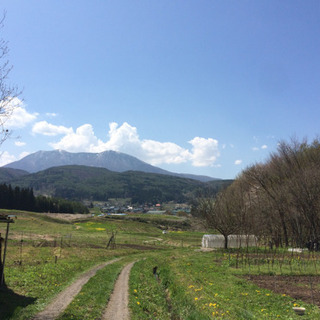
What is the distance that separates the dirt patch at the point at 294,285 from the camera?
51.4 ft

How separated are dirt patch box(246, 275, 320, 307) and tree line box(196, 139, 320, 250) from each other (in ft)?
72.7

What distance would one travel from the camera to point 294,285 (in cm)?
1948

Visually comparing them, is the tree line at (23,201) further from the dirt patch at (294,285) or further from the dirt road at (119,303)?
the dirt patch at (294,285)

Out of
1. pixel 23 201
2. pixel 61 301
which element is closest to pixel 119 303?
pixel 61 301

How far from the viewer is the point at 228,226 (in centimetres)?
4991

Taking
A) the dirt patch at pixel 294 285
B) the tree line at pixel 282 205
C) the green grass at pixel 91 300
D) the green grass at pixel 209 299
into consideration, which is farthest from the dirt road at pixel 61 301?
the tree line at pixel 282 205

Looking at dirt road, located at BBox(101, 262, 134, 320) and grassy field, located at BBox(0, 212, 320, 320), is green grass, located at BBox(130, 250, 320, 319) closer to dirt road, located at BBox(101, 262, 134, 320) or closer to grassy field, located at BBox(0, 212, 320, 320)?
grassy field, located at BBox(0, 212, 320, 320)

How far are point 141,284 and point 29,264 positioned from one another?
419 inches

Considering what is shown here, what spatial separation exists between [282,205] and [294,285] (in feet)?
110

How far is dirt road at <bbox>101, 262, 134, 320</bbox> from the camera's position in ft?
43.8

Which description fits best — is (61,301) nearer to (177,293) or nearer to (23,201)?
(177,293)

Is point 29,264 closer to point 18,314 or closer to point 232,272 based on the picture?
point 18,314

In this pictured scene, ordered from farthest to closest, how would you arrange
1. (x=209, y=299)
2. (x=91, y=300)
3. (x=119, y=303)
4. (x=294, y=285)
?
(x=294, y=285) → (x=209, y=299) → (x=119, y=303) → (x=91, y=300)

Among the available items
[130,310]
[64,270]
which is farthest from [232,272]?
[64,270]
